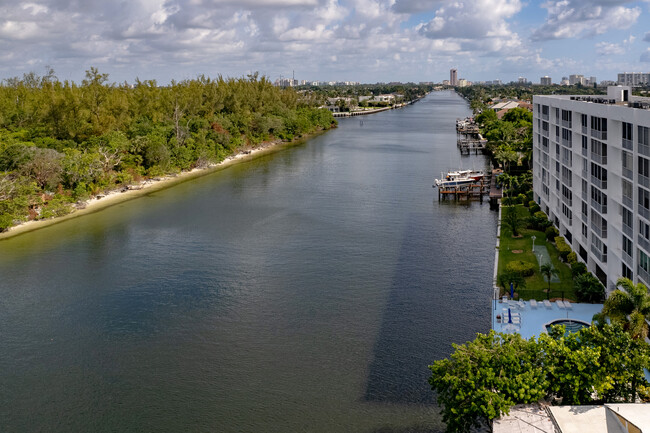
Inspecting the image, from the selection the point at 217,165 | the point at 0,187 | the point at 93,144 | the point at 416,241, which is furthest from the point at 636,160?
the point at 217,165

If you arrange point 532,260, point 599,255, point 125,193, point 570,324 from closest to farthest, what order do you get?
point 570,324 < point 599,255 < point 532,260 < point 125,193

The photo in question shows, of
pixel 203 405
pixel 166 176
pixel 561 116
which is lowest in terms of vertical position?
pixel 203 405

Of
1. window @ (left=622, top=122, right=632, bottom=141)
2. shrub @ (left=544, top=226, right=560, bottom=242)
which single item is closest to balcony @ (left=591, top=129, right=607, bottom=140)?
window @ (left=622, top=122, right=632, bottom=141)

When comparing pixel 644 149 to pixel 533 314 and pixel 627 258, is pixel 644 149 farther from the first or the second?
pixel 533 314

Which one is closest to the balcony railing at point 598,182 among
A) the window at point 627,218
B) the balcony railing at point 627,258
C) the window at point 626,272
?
the window at point 627,218

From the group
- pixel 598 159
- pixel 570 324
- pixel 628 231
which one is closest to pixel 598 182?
pixel 598 159

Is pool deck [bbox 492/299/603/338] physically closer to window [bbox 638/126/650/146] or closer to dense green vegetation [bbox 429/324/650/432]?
dense green vegetation [bbox 429/324/650/432]

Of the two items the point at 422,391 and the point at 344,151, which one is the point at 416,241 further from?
the point at 344,151
